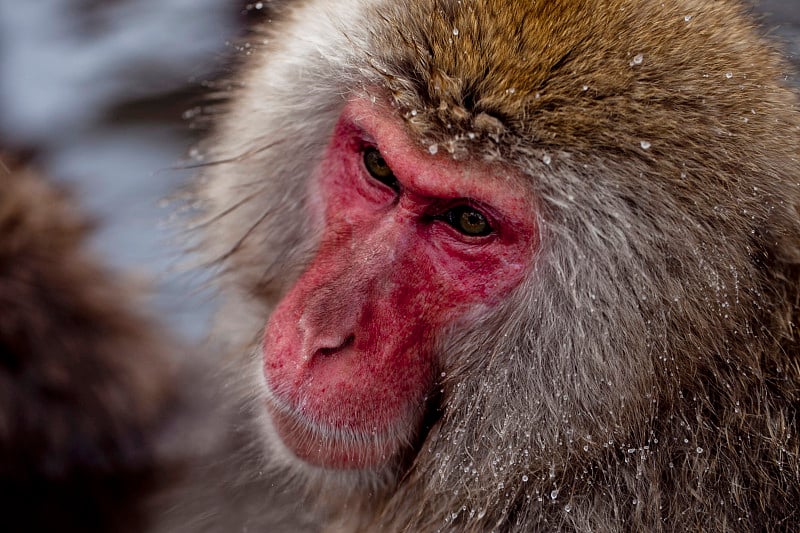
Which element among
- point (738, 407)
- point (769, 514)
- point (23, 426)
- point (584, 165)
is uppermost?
point (584, 165)

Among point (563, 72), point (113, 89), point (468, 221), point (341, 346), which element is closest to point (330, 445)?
point (341, 346)

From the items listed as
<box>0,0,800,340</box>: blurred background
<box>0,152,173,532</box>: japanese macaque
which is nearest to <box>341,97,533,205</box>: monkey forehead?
<box>0,152,173,532</box>: japanese macaque

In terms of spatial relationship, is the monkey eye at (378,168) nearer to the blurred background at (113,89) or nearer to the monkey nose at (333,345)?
the monkey nose at (333,345)

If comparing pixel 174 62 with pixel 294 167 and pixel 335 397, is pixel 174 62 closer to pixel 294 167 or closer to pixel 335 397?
pixel 294 167

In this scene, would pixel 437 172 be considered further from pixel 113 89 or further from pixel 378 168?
pixel 113 89

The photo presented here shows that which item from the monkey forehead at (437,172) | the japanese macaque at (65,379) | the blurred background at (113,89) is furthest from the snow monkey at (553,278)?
the blurred background at (113,89)

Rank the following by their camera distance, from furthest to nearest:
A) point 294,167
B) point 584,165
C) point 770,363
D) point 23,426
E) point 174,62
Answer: point 174,62 < point 23,426 < point 294,167 < point 770,363 < point 584,165

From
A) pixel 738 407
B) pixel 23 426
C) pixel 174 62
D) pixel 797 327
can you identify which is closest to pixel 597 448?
pixel 738 407

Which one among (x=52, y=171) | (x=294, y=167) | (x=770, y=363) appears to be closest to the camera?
(x=770, y=363)
